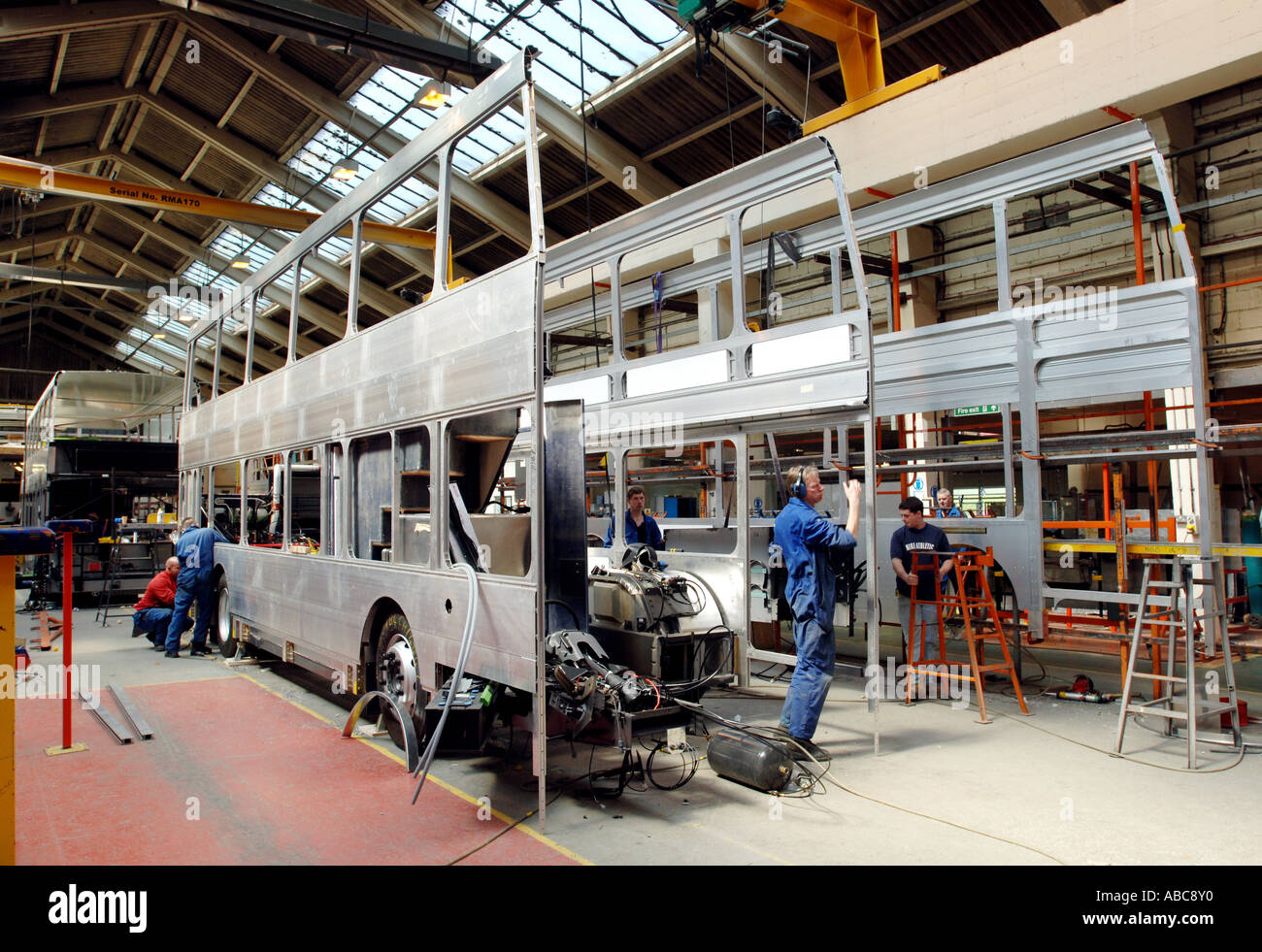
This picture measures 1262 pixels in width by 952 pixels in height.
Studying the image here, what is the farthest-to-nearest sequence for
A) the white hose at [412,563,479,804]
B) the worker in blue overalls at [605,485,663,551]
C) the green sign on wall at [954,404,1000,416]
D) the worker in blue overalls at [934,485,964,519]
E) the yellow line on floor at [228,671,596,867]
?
1. the worker in blue overalls at [934,485,964,519]
2. the worker in blue overalls at [605,485,663,551]
3. the green sign on wall at [954,404,1000,416]
4. the white hose at [412,563,479,804]
5. the yellow line on floor at [228,671,596,867]

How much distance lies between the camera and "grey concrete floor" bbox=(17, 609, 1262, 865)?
12.6 feet

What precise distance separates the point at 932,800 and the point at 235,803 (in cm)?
389

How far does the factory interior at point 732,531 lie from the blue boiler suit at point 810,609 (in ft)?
0.09

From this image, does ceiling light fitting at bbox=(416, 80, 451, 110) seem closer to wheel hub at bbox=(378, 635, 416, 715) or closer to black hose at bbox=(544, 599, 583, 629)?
wheel hub at bbox=(378, 635, 416, 715)

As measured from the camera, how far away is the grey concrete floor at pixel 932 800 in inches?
151

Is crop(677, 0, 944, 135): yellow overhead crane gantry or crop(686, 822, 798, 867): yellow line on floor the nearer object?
crop(686, 822, 798, 867): yellow line on floor

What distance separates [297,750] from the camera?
225 inches

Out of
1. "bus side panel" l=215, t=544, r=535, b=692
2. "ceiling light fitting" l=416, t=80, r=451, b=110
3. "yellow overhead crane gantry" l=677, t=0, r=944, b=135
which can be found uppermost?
"ceiling light fitting" l=416, t=80, r=451, b=110

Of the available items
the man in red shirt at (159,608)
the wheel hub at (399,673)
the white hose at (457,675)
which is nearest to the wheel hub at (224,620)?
the man in red shirt at (159,608)

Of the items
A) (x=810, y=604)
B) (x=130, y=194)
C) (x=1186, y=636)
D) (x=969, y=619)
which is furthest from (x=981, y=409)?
(x=130, y=194)

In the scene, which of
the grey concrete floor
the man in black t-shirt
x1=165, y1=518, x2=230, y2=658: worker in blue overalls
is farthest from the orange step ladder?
x1=165, y1=518, x2=230, y2=658: worker in blue overalls

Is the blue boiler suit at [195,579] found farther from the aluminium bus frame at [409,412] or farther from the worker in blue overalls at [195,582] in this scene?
the aluminium bus frame at [409,412]

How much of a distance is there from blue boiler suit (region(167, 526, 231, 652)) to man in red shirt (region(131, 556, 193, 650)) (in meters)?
0.20
